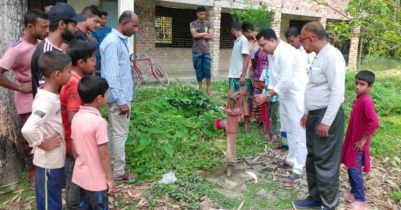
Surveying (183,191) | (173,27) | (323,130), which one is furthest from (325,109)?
(173,27)

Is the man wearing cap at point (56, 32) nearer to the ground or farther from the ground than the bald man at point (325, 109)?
farther from the ground

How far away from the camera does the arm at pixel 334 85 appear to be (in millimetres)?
3168

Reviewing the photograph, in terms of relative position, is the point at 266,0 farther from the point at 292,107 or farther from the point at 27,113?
the point at 27,113

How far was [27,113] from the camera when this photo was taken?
3734 millimetres

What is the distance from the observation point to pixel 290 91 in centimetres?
437

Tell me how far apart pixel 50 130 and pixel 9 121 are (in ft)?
5.35

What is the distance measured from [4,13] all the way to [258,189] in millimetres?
3757

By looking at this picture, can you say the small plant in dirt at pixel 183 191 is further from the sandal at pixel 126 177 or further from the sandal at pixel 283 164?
the sandal at pixel 283 164

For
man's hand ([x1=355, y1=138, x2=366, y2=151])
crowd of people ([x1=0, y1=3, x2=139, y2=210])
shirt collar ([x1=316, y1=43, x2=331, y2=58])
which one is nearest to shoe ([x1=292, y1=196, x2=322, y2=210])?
man's hand ([x1=355, y1=138, x2=366, y2=151])

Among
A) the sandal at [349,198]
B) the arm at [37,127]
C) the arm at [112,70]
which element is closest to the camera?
the arm at [37,127]

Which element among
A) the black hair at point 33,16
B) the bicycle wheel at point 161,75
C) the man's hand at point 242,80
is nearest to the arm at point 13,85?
the black hair at point 33,16

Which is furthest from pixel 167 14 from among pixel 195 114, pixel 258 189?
pixel 258 189

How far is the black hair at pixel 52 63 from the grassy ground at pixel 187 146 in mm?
1752

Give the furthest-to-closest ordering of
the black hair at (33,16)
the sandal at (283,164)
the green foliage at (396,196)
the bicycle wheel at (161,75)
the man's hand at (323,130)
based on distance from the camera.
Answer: the bicycle wheel at (161,75)
the sandal at (283,164)
the green foliage at (396,196)
the black hair at (33,16)
the man's hand at (323,130)
